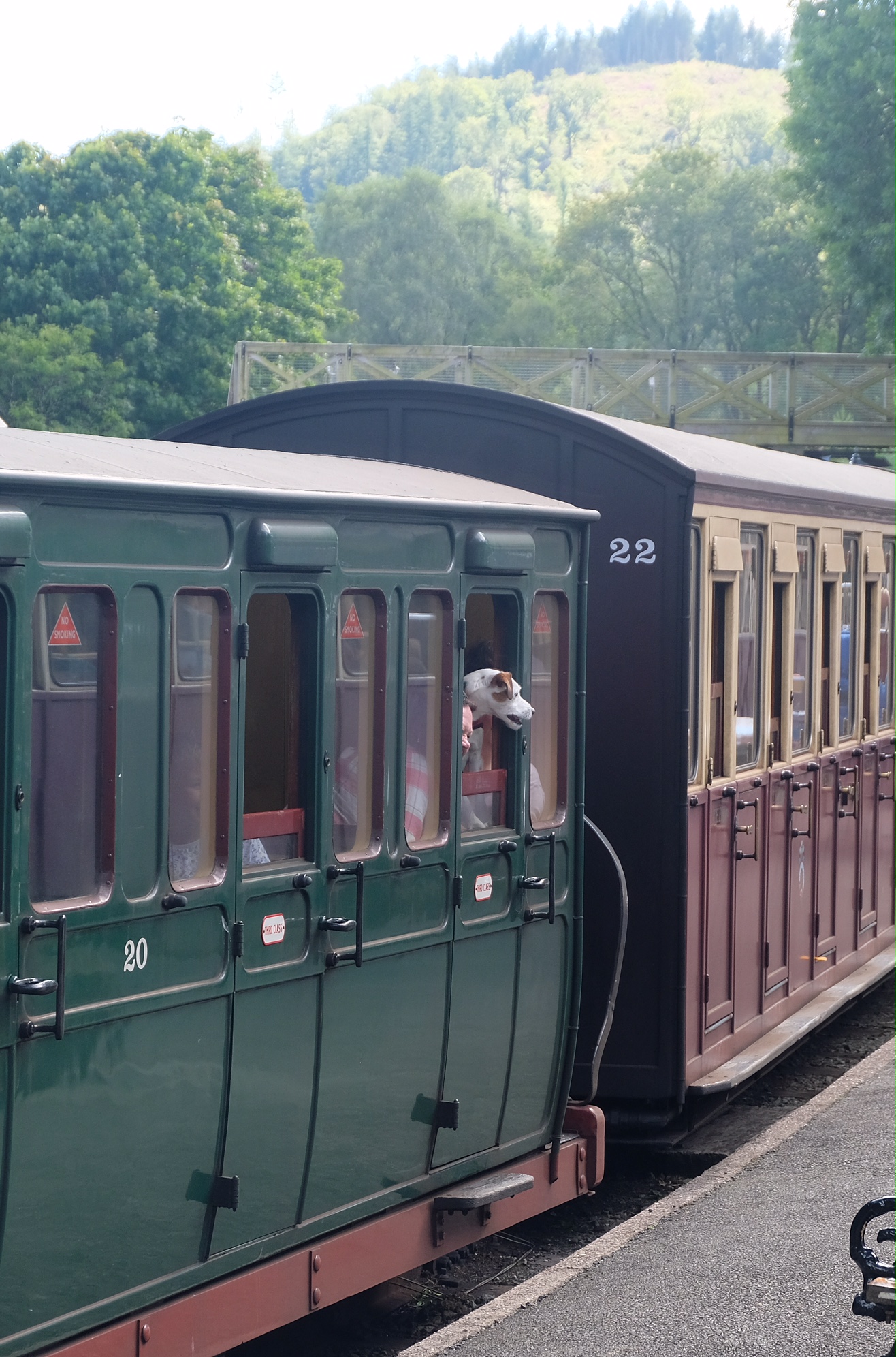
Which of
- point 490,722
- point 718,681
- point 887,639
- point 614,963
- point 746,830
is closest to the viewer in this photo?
point 490,722

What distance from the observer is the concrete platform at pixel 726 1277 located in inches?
212

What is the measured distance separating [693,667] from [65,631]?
12.4 feet

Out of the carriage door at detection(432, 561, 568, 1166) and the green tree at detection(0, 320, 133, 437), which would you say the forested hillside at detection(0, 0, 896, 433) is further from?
the carriage door at detection(432, 561, 568, 1166)

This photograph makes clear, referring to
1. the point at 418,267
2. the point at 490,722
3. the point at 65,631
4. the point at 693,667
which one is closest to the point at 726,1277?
the point at 490,722

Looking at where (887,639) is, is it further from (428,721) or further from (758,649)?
(428,721)

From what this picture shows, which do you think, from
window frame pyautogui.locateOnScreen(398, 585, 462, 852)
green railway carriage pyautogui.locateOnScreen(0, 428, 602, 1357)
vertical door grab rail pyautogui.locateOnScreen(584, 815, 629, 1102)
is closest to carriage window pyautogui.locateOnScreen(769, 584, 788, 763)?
vertical door grab rail pyautogui.locateOnScreen(584, 815, 629, 1102)

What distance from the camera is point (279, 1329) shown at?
6.27 meters

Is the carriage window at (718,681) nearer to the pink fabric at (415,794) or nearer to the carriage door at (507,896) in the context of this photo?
the carriage door at (507,896)

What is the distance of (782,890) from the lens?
8.95m

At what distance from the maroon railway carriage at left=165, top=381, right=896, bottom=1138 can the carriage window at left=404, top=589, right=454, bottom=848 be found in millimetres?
1636

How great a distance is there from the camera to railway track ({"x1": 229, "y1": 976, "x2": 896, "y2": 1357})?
623cm

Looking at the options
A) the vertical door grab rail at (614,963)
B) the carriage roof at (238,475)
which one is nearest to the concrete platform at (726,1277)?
the vertical door grab rail at (614,963)

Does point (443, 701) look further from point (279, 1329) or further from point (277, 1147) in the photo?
point (279, 1329)

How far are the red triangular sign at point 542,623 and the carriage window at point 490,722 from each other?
6.9 inches
